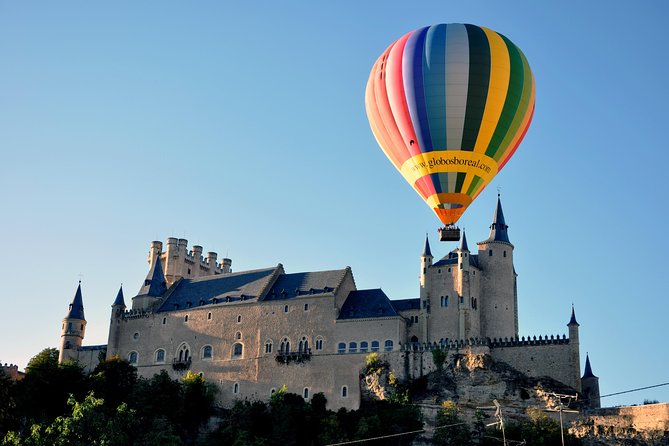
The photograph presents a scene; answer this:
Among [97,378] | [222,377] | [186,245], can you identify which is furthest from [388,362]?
[186,245]

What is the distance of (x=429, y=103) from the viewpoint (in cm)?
Answer: 5684

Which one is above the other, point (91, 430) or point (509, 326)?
point (509, 326)

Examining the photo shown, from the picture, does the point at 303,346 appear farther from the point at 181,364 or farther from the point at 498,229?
the point at 498,229

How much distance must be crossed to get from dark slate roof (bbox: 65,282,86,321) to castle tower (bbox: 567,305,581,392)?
1824 inches

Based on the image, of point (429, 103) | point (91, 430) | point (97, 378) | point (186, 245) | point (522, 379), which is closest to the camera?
point (429, 103)

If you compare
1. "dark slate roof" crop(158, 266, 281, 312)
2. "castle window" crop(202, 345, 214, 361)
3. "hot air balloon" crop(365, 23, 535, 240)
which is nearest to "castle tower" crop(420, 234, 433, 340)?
"dark slate roof" crop(158, 266, 281, 312)

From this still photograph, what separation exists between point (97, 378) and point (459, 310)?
96.0 ft

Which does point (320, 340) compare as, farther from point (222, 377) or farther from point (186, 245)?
point (186, 245)

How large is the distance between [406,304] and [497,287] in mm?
7501

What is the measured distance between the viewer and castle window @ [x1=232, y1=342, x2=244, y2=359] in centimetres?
9206

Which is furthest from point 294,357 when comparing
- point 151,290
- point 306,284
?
point 151,290

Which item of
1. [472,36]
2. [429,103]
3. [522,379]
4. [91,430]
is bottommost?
[91,430]

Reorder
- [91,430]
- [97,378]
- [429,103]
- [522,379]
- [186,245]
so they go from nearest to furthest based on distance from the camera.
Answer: [429,103] < [91,430] < [522,379] < [97,378] < [186,245]

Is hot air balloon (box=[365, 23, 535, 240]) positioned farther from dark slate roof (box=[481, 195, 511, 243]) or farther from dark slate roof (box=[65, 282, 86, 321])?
dark slate roof (box=[65, 282, 86, 321])
